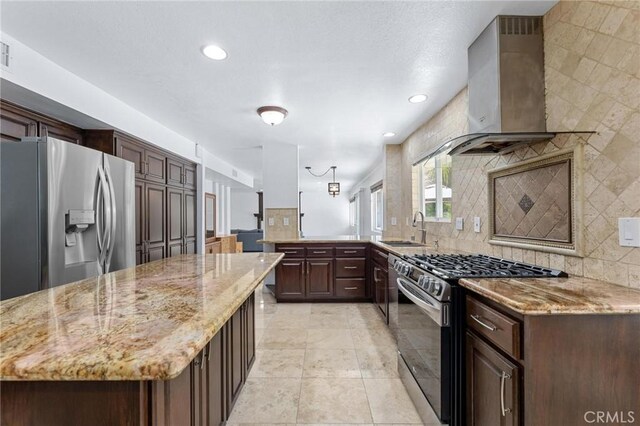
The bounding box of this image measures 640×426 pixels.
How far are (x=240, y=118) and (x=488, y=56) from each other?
258 cm

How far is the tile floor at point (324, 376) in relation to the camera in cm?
190

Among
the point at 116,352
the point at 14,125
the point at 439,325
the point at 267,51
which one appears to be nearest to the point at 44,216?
the point at 14,125

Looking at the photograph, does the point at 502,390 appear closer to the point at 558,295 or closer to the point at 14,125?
the point at 558,295

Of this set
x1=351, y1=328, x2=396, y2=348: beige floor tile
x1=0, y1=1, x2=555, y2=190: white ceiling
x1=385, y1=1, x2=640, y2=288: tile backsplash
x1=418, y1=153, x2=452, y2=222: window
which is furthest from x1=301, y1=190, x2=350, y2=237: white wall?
x1=385, y1=1, x2=640, y2=288: tile backsplash

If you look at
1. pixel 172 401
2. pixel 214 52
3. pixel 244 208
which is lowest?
pixel 172 401

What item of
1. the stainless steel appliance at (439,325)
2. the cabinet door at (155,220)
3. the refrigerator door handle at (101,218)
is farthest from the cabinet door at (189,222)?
the stainless steel appliance at (439,325)

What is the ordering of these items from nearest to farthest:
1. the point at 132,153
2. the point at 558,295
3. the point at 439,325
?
the point at 558,295
the point at 439,325
the point at 132,153

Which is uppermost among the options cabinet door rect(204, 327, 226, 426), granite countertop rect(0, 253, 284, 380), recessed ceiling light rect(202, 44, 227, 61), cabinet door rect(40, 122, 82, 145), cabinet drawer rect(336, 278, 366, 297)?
recessed ceiling light rect(202, 44, 227, 61)

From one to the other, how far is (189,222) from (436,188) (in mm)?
3524

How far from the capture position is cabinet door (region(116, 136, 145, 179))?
312cm

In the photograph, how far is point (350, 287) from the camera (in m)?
4.27

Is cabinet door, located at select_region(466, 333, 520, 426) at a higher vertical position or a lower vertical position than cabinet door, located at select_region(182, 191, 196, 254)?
lower

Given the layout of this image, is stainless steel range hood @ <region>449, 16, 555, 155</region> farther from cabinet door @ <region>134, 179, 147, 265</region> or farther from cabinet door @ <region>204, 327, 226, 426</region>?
cabinet door @ <region>134, 179, 147, 265</region>

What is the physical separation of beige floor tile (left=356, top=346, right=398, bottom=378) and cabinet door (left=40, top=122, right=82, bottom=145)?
333cm
